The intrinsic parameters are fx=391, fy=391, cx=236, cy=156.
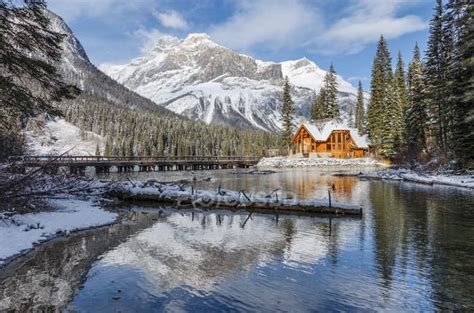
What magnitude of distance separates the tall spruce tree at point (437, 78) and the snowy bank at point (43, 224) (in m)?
41.5

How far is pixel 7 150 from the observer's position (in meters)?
24.5

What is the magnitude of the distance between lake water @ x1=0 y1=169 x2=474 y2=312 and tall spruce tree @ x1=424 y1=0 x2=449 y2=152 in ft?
106

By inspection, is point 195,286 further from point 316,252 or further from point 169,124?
point 169,124

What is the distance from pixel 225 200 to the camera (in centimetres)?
2472

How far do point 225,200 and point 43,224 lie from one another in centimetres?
1099

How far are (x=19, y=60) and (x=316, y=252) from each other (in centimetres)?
1460

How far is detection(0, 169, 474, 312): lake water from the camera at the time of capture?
939 cm

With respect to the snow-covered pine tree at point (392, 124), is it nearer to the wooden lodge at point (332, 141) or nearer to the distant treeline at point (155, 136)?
the wooden lodge at point (332, 141)

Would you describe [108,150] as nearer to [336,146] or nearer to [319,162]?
[319,162]

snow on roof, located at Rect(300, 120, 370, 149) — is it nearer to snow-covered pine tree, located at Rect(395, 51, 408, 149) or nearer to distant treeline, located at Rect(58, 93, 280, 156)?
snow-covered pine tree, located at Rect(395, 51, 408, 149)

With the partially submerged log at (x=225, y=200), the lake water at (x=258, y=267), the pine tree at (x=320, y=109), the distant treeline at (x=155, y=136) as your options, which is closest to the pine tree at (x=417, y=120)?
the pine tree at (x=320, y=109)

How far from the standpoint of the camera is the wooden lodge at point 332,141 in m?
81.8

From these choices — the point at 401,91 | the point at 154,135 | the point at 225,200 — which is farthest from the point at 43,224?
the point at 154,135

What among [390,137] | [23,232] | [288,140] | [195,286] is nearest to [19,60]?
[23,232]
